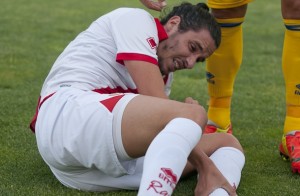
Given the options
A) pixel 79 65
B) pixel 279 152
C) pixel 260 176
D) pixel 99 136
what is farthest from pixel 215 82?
pixel 99 136

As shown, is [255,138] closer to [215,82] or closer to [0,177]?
[215,82]

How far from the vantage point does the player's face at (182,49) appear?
2.59 metres

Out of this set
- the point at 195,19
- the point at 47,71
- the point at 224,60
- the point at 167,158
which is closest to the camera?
the point at 167,158

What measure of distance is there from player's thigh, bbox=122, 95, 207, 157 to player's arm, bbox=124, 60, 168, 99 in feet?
0.49

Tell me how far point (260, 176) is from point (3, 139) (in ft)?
3.98

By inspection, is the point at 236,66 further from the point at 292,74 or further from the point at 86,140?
the point at 86,140

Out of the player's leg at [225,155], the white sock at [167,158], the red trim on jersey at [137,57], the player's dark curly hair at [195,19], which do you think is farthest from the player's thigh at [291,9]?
the white sock at [167,158]

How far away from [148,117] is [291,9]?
104 cm

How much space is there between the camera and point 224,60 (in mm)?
3189

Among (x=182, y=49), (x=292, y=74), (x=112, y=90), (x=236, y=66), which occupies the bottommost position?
(x=236, y=66)

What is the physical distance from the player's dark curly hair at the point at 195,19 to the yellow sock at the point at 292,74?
16.4 inches

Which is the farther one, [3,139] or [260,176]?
[3,139]

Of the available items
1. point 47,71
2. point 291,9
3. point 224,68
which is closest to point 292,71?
point 291,9

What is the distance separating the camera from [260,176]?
2709 millimetres
